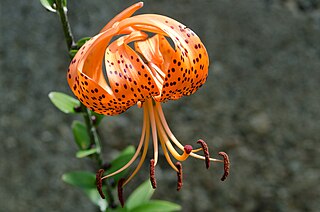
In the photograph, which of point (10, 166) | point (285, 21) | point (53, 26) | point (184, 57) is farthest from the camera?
point (10, 166)

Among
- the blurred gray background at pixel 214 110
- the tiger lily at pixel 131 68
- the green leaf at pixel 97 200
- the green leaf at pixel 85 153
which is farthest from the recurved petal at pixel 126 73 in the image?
the blurred gray background at pixel 214 110

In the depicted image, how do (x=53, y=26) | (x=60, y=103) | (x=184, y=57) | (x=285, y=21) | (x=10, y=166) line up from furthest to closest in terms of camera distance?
1. (x=10, y=166)
2. (x=53, y=26)
3. (x=285, y=21)
4. (x=60, y=103)
5. (x=184, y=57)

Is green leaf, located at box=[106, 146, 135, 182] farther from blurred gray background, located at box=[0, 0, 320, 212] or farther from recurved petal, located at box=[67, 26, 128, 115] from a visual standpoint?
blurred gray background, located at box=[0, 0, 320, 212]

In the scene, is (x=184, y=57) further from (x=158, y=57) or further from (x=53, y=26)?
(x=53, y=26)

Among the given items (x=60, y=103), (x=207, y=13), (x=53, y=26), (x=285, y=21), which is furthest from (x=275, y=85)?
(x=60, y=103)

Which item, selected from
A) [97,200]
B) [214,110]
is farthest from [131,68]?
[214,110]

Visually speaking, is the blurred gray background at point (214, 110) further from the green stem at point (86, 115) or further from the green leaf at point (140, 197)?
the green stem at point (86, 115)
